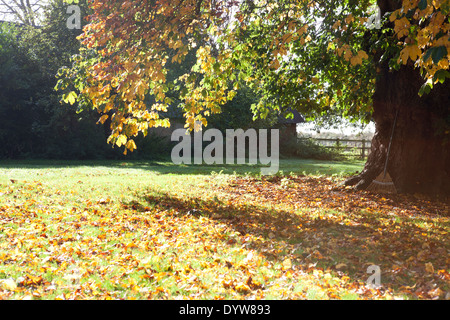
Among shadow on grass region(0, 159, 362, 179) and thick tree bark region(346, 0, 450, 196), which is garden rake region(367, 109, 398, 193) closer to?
thick tree bark region(346, 0, 450, 196)

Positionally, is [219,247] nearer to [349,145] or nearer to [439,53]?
[439,53]

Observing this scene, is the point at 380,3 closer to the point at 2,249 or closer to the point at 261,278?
the point at 261,278

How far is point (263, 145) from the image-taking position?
29.5 metres

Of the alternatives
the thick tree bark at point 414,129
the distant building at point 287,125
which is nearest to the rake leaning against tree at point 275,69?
the thick tree bark at point 414,129

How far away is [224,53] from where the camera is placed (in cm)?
895

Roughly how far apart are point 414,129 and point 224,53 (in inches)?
197

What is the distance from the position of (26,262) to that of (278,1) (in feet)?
29.0

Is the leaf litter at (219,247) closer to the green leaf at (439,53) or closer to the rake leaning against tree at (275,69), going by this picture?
the rake leaning against tree at (275,69)

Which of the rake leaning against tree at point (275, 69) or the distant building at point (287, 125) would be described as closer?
the rake leaning against tree at point (275, 69)

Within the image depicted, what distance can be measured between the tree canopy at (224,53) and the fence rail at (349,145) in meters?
19.7

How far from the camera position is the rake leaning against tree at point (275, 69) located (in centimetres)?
788

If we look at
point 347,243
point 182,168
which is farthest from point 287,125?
point 347,243

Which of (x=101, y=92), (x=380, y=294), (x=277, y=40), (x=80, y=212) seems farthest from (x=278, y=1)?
(x=380, y=294)
